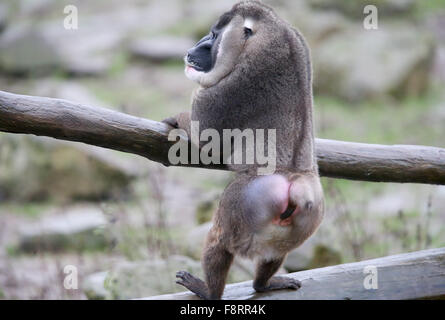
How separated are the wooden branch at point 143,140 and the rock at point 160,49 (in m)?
7.62

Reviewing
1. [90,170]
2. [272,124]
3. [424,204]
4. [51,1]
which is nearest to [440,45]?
[424,204]

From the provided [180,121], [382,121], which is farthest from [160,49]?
[180,121]

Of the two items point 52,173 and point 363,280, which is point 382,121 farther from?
point 363,280

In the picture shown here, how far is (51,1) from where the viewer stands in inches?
531

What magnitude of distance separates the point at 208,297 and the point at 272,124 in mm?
944

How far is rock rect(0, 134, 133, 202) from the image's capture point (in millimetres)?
7238

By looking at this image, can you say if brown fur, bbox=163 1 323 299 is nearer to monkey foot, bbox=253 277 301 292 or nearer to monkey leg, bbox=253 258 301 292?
monkey leg, bbox=253 258 301 292

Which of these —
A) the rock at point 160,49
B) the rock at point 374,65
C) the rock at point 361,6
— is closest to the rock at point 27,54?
the rock at point 160,49

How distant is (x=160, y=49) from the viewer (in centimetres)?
1117

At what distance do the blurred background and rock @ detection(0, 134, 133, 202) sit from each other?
0.02 metres

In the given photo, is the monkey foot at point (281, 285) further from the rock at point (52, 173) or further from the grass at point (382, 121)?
the grass at point (382, 121)

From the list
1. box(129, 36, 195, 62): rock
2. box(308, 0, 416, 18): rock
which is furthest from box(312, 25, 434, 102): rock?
box(129, 36, 195, 62): rock

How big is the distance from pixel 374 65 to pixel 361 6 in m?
1.96

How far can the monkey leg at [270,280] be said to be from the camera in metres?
3.22
